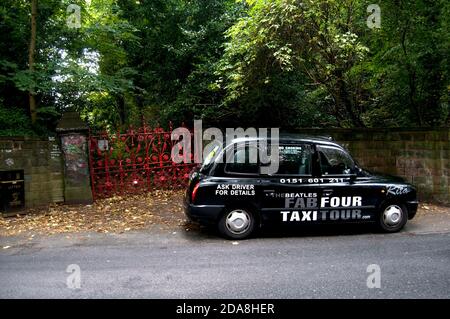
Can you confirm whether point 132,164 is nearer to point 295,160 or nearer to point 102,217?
point 102,217

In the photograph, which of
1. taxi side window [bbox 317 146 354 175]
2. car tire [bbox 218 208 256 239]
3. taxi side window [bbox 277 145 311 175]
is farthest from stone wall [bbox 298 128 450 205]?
car tire [bbox 218 208 256 239]

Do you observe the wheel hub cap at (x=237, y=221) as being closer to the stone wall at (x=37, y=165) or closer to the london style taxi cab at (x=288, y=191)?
the london style taxi cab at (x=288, y=191)

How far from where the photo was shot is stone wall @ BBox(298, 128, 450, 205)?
841 cm

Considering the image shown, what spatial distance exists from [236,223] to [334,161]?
6.25 ft

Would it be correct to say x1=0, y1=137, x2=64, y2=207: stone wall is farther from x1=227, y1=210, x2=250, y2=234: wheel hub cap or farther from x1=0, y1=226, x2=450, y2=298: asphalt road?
x1=227, y1=210, x2=250, y2=234: wheel hub cap

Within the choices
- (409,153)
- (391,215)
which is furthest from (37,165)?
(409,153)

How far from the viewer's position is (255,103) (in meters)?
10.2

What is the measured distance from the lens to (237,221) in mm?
6059

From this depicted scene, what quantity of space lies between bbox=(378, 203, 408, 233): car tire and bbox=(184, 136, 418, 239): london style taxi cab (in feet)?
0.05

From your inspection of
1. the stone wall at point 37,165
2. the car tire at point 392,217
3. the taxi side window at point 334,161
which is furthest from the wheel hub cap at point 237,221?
the stone wall at point 37,165

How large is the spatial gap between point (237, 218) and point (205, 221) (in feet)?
1.67

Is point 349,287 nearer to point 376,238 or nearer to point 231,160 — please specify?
point 376,238

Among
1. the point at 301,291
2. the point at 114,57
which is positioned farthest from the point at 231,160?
the point at 114,57
